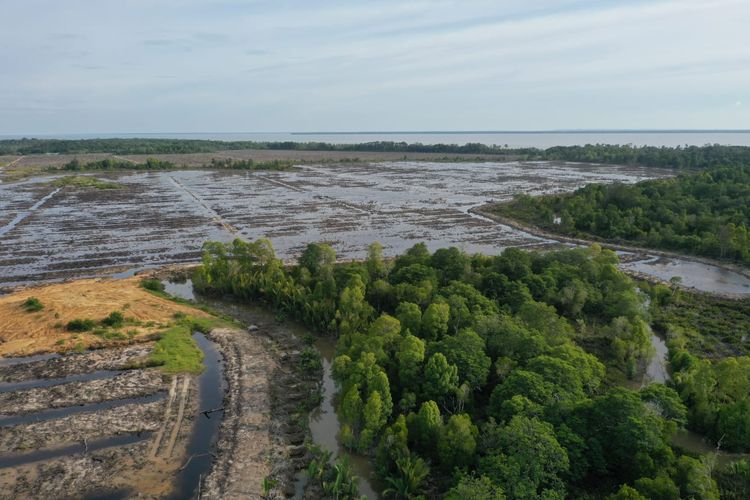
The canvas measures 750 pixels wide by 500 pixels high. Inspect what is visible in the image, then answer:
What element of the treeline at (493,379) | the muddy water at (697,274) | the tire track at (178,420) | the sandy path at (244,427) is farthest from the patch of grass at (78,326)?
the muddy water at (697,274)

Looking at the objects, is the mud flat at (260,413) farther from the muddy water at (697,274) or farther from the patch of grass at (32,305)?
the muddy water at (697,274)

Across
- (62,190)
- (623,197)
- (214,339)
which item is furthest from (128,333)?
(62,190)

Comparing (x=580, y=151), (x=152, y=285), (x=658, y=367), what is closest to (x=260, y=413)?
(x=152, y=285)

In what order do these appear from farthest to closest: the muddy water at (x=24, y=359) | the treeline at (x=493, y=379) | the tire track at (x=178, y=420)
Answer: the muddy water at (x=24, y=359), the tire track at (x=178, y=420), the treeline at (x=493, y=379)

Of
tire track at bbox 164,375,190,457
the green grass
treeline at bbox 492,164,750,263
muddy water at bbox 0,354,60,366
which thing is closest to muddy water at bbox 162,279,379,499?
the green grass

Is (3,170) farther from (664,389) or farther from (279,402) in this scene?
(664,389)

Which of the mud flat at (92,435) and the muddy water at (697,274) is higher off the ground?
the muddy water at (697,274)
